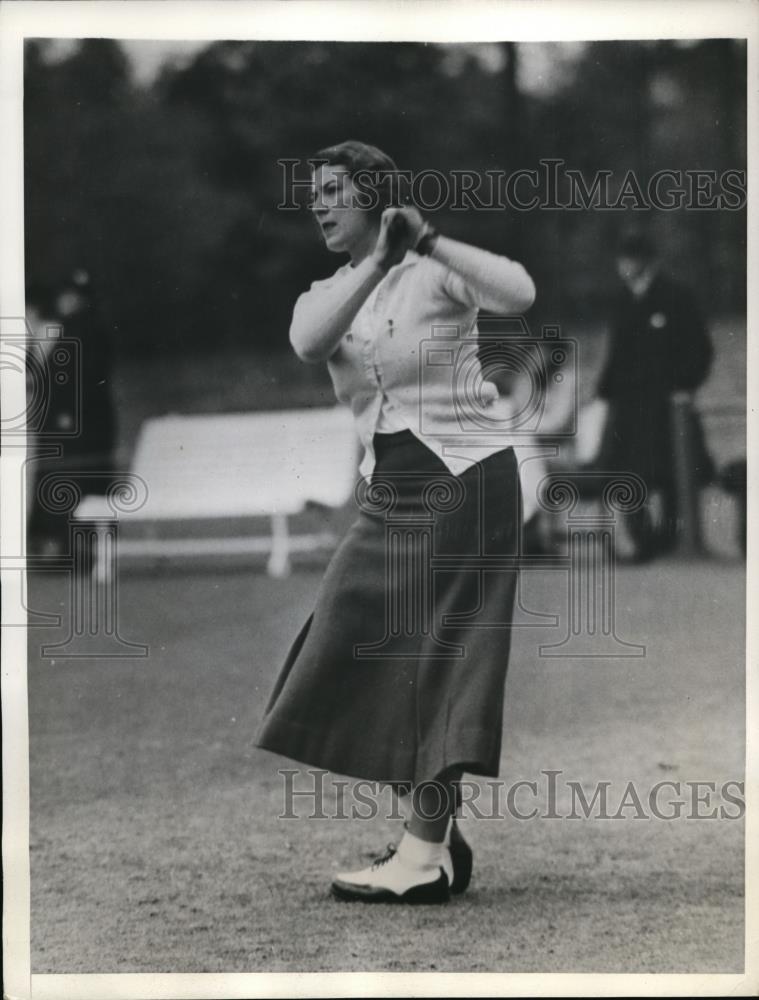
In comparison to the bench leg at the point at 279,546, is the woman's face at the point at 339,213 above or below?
above

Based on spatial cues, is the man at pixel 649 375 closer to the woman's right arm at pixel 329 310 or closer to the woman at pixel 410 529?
the woman at pixel 410 529

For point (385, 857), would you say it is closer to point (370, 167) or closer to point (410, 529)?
point (410, 529)

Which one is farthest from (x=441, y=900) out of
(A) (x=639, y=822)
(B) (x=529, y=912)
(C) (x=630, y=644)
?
(C) (x=630, y=644)

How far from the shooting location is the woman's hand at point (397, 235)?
14.1ft

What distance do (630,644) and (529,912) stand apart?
0.82 metres

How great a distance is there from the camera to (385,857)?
4.37 m

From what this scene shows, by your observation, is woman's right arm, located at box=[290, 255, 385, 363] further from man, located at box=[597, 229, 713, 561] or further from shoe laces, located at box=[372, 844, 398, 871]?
shoe laces, located at box=[372, 844, 398, 871]

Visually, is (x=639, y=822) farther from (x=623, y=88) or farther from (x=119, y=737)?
(x=623, y=88)

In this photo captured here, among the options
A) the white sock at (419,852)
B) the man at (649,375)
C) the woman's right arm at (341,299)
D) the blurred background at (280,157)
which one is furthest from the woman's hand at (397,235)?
the white sock at (419,852)

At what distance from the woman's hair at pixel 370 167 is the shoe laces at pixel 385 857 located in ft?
6.06

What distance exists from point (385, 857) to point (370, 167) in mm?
1994

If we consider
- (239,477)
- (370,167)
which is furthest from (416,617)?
(370,167)

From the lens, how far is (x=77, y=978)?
4.35m

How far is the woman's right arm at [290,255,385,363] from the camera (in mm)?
4297
